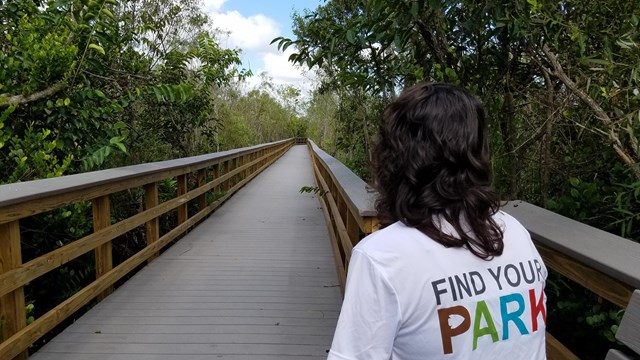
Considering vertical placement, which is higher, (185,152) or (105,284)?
(185,152)

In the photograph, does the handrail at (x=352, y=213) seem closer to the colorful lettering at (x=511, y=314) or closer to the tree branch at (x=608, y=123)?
the colorful lettering at (x=511, y=314)

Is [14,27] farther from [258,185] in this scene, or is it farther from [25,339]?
[258,185]

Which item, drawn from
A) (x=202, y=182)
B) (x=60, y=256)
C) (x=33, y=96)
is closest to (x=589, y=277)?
(x=60, y=256)

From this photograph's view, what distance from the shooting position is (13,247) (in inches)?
100.0

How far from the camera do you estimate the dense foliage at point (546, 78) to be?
210 centimetres

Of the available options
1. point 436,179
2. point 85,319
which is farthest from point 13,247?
point 436,179

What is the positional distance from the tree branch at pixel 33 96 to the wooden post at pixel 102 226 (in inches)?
48.2

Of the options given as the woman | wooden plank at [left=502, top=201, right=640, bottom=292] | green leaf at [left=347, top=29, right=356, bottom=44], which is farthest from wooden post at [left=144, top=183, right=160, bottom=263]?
the woman

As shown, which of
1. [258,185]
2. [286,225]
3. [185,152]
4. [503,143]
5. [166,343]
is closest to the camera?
[166,343]

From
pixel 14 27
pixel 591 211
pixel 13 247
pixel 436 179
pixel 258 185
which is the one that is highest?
pixel 14 27

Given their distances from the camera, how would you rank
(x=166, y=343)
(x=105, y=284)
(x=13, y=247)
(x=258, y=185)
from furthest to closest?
1. (x=258, y=185)
2. (x=105, y=284)
3. (x=166, y=343)
4. (x=13, y=247)

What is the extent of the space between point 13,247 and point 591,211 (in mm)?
2885

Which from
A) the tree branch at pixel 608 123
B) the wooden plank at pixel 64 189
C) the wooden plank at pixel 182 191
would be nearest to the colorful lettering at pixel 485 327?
the tree branch at pixel 608 123

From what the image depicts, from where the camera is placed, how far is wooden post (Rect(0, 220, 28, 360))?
2.49m
